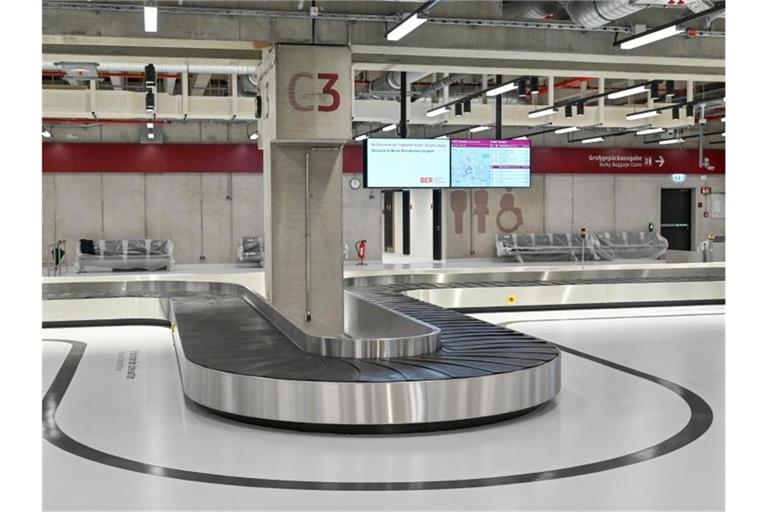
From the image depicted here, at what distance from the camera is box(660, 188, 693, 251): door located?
30219 mm

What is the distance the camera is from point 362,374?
6.47 meters

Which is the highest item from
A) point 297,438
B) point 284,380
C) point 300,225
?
point 300,225

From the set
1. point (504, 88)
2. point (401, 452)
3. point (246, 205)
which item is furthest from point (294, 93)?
point (246, 205)

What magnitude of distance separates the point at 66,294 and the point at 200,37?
6277 millimetres

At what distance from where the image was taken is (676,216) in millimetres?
30344

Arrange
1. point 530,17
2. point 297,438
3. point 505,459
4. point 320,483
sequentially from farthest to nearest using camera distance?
point 530,17 < point 297,438 < point 505,459 < point 320,483

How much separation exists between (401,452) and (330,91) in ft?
20.1

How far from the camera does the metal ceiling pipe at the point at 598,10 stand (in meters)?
9.55

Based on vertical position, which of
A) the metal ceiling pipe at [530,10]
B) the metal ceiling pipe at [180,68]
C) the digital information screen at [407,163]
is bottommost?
the digital information screen at [407,163]

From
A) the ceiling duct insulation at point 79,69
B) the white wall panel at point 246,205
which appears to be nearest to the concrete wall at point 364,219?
the white wall panel at point 246,205

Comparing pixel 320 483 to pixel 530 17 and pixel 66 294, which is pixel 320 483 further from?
pixel 66 294

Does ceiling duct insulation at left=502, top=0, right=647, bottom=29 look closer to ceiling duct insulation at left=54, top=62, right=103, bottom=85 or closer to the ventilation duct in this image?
the ventilation duct

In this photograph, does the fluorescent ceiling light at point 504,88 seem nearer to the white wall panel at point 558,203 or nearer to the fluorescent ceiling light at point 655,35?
the fluorescent ceiling light at point 655,35
